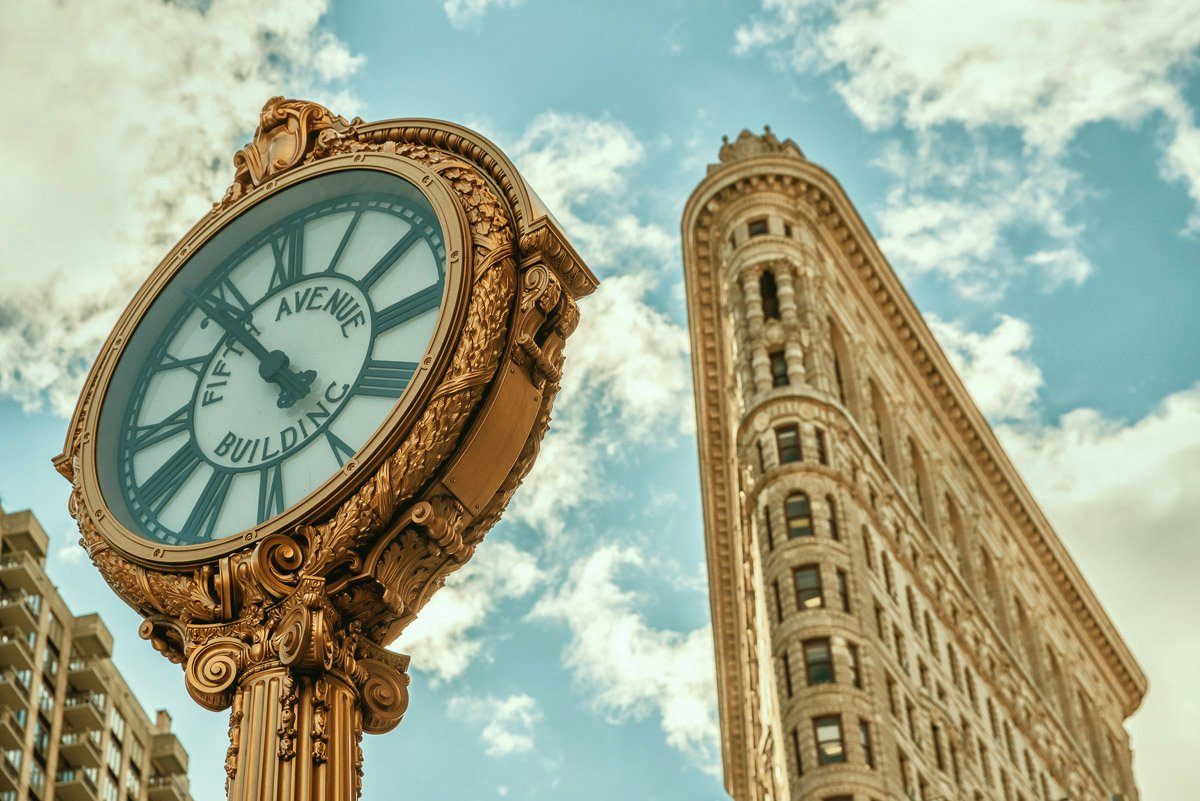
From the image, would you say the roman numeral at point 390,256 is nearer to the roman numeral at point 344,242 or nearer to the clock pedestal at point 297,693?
the roman numeral at point 344,242

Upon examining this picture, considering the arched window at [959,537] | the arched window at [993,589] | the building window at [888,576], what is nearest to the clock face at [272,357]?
the building window at [888,576]

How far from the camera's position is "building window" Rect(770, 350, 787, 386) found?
59.7m

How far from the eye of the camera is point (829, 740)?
4828 cm

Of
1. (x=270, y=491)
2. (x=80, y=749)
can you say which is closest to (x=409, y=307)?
(x=270, y=491)

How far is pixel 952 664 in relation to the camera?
60.0 metres

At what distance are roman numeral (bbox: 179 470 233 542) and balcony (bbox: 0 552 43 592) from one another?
203 feet

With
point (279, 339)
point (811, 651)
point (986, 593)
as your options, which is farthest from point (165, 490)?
point (986, 593)

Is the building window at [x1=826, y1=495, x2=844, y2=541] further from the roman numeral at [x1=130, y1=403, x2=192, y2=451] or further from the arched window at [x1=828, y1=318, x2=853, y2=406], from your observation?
the roman numeral at [x1=130, y1=403, x2=192, y2=451]

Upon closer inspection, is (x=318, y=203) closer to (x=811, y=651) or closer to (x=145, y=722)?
(x=811, y=651)

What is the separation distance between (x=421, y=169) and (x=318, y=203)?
415mm

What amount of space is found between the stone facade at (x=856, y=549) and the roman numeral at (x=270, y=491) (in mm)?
43612

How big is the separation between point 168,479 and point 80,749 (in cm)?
6119

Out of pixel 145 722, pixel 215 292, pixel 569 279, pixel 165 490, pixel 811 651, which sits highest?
pixel 145 722

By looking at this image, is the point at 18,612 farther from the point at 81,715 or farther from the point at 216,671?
the point at 216,671
